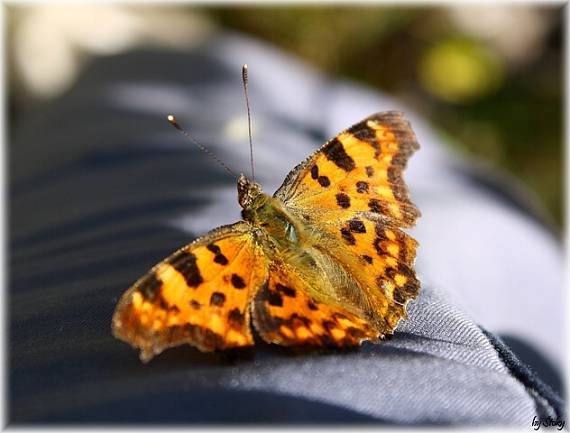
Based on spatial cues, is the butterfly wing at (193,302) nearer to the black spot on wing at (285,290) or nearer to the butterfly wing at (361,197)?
the black spot on wing at (285,290)

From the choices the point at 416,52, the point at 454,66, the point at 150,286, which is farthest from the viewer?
the point at 416,52

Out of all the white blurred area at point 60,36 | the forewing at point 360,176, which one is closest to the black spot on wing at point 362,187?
the forewing at point 360,176

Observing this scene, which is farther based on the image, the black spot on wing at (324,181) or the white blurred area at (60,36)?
the white blurred area at (60,36)

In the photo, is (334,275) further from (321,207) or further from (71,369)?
(71,369)

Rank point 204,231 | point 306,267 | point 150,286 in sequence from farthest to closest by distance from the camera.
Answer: point 204,231 < point 306,267 < point 150,286

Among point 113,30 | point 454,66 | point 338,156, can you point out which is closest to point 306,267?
point 338,156

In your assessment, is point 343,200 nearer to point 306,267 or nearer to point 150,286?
point 306,267

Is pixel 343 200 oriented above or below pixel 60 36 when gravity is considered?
below
